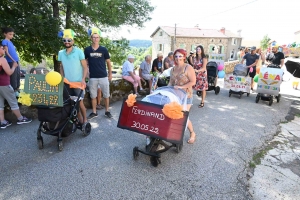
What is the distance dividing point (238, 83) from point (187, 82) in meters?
4.29

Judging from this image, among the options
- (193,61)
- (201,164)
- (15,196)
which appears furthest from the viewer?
(193,61)

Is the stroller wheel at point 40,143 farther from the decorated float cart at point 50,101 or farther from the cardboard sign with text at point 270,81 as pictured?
the cardboard sign with text at point 270,81

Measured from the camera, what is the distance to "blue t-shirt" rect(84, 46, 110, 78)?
4.22 meters

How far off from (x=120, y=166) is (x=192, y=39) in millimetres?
37862

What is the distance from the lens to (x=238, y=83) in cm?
688

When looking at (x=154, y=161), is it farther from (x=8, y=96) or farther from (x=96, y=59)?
(x=8, y=96)

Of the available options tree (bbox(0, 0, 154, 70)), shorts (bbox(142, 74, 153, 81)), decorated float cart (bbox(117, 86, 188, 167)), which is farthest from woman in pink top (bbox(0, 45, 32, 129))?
shorts (bbox(142, 74, 153, 81))

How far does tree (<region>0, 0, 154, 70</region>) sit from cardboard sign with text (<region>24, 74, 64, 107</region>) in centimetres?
379

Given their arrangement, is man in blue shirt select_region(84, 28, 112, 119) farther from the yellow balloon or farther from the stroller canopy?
the stroller canopy

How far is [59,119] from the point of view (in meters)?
3.18

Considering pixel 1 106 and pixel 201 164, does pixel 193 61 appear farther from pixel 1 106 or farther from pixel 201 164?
pixel 1 106

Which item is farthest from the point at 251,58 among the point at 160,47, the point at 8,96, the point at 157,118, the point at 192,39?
the point at 160,47

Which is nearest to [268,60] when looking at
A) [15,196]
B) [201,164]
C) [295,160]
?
[295,160]

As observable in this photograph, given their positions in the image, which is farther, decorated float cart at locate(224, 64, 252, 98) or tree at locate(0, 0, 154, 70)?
decorated float cart at locate(224, 64, 252, 98)
